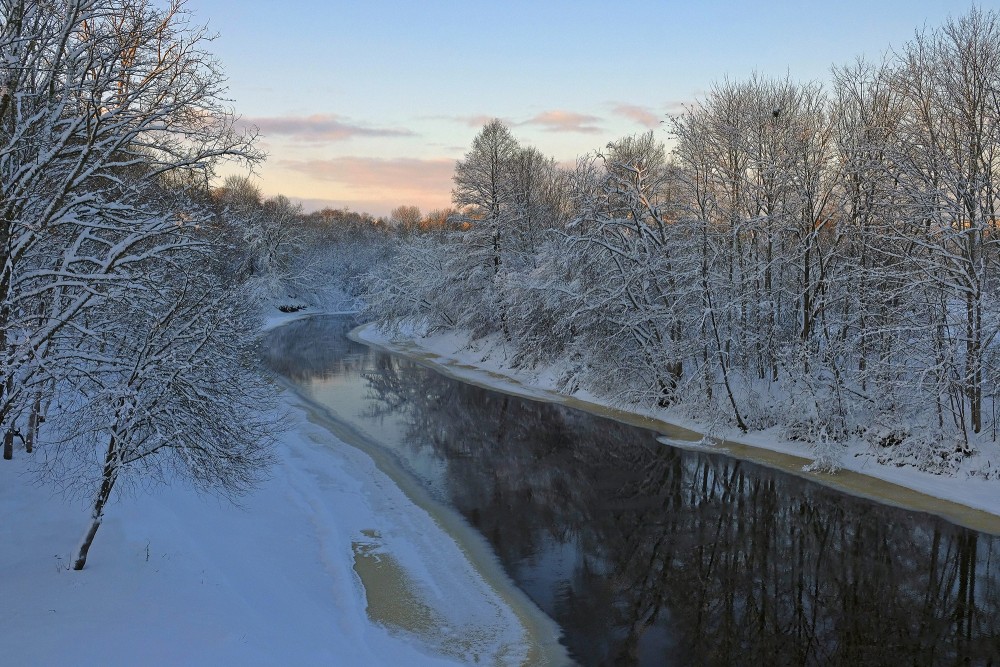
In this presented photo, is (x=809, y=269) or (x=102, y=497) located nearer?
(x=102, y=497)

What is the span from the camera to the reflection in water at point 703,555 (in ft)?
33.3

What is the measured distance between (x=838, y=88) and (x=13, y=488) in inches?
939

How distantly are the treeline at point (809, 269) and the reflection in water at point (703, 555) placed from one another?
3269 mm

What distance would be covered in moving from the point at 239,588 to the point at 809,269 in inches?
752

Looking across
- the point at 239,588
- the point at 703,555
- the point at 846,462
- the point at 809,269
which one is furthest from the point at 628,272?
the point at 239,588

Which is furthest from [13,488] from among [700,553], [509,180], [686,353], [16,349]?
[509,180]

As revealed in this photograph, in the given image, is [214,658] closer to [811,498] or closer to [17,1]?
[17,1]

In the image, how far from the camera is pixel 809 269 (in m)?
21.9

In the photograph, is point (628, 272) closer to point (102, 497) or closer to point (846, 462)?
point (846, 462)

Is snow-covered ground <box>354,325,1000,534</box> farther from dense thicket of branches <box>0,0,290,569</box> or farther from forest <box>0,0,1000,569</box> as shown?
dense thicket of branches <box>0,0,290,569</box>

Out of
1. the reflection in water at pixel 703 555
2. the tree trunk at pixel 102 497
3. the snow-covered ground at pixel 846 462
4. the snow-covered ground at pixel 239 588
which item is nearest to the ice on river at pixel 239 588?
the snow-covered ground at pixel 239 588

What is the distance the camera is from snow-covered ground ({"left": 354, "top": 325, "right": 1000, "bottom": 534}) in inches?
608

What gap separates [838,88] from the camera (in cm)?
2184

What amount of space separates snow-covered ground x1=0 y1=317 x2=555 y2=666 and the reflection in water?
152cm
